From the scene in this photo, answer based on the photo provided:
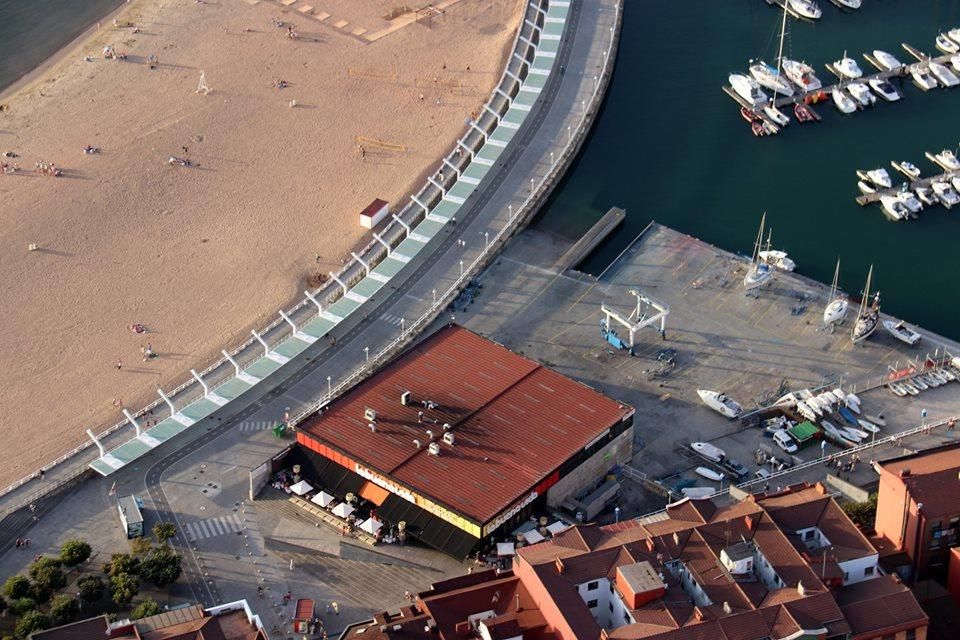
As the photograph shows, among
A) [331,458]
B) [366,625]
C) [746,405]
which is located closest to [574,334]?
[746,405]

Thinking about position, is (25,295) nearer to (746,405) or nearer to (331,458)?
(331,458)

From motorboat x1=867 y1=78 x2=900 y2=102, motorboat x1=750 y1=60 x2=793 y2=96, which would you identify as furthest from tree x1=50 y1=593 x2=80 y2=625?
motorboat x1=867 y1=78 x2=900 y2=102

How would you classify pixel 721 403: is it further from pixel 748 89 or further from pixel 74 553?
pixel 74 553

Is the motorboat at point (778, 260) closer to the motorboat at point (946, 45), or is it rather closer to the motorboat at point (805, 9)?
the motorboat at point (946, 45)

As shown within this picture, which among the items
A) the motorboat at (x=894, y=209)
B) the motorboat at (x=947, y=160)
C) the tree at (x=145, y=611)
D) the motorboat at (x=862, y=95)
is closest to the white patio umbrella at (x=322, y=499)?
the tree at (x=145, y=611)

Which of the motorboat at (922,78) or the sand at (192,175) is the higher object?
the motorboat at (922,78)
